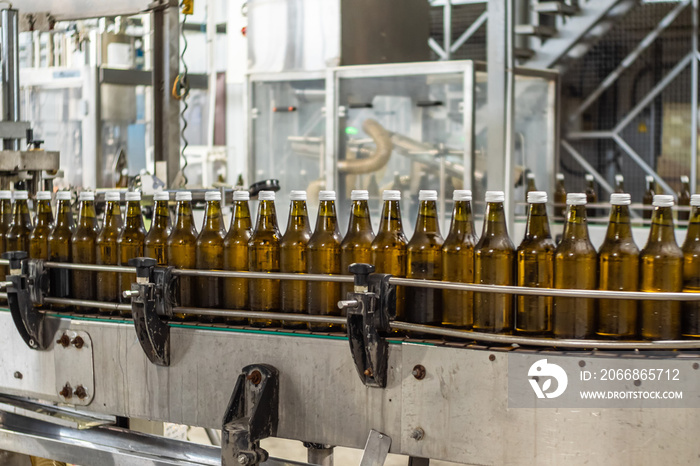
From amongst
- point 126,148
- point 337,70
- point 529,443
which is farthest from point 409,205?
point 529,443

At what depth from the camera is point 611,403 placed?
1.36 m

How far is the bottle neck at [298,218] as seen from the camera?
1.69 meters

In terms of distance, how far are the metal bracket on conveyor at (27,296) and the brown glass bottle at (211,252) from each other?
0.35 m

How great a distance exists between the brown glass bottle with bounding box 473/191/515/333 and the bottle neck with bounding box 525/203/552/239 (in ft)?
0.15

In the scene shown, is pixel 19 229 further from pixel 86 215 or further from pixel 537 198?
pixel 537 198

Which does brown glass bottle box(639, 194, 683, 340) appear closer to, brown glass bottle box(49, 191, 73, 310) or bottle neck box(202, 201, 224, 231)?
bottle neck box(202, 201, 224, 231)

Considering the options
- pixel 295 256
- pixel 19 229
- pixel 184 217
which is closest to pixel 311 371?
pixel 295 256

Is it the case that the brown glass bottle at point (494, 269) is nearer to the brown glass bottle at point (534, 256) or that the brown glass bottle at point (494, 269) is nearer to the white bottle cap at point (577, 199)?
the brown glass bottle at point (534, 256)

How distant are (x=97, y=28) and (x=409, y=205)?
3.09 m

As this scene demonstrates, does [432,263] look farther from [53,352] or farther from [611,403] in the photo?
[53,352]

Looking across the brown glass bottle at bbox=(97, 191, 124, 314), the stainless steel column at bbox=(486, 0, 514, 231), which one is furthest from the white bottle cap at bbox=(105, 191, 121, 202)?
the stainless steel column at bbox=(486, 0, 514, 231)

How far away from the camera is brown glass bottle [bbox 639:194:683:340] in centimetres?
144

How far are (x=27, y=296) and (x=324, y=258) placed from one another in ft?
2.17

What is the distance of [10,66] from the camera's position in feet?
7.14
